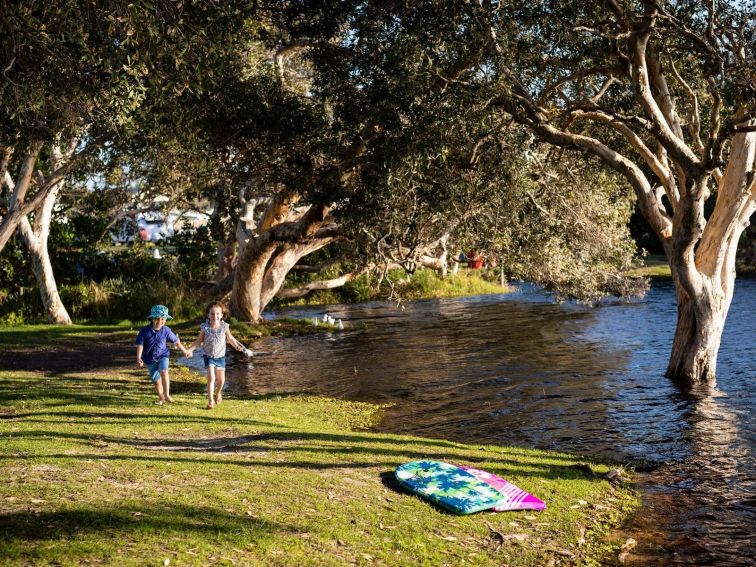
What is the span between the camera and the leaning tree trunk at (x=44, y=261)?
31119 mm

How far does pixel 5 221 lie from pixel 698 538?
899 inches

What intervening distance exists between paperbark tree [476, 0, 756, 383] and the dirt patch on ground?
1246cm

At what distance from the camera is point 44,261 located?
102ft

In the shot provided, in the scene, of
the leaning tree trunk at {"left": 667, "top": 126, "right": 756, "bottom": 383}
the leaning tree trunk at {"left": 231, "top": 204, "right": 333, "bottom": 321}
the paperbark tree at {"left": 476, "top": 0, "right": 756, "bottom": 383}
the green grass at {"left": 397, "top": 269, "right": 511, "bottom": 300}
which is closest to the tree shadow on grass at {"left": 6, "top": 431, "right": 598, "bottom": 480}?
the paperbark tree at {"left": 476, "top": 0, "right": 756, "bottom": 383}

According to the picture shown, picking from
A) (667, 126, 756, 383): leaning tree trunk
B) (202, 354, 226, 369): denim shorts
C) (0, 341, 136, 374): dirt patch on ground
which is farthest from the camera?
(0, 341, 136, 374): dirt patch on ground

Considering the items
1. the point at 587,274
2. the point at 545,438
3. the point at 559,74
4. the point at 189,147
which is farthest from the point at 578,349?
the point at 189,147

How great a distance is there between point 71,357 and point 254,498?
1620 centimetres

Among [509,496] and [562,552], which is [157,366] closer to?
[509,496]

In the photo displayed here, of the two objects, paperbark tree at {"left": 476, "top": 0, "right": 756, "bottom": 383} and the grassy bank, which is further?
paperbark tree at {"left": 476, "top": 0, "right": 756, "bottom": 383}

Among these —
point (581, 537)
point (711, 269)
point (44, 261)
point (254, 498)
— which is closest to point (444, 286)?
point (44, 261)

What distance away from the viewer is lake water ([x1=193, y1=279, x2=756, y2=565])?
1029cm

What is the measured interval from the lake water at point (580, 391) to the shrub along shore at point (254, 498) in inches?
39.8

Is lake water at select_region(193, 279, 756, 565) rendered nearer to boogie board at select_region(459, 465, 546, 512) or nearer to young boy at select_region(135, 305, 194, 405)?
boogie board at select_region(459, 465, 546, 512)

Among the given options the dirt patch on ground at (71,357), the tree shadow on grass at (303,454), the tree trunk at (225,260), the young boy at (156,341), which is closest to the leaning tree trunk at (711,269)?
the tree shadow on grass at (303,454)
